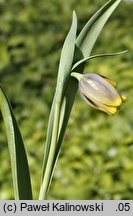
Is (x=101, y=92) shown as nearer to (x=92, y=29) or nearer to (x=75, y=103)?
(x=92, y=29)

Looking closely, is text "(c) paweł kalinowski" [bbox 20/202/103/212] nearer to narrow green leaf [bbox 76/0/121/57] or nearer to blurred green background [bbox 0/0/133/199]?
narrow green leaf [bbox 76/0/121/57]

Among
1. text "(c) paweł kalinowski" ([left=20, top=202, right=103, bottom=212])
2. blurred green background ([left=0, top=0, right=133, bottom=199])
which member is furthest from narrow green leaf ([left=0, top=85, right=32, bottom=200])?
blurred green background ([left=0, top=0, right=133, bottom=199])

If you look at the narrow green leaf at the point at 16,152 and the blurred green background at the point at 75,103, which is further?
the blurred green background at the point at 75,103

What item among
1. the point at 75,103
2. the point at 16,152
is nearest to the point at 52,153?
the point at 16,152

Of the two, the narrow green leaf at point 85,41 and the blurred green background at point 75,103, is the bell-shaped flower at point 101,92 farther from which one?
the blurred green background at point 75,103

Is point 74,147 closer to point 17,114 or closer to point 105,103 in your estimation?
point 17,114

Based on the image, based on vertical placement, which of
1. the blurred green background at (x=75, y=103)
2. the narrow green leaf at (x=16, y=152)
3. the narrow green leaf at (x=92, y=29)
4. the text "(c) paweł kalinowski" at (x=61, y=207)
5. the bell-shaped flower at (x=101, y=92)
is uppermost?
the narrow green leaf at (x=92, y=29)

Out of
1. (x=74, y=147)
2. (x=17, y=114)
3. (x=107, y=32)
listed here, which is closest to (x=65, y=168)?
(x=74, y=147)

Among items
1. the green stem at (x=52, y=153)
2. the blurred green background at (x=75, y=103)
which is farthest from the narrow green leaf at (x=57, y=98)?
the blurred green background at (x=75, y=103)

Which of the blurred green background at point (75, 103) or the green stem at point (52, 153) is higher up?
the green stem at point (52, 153)
